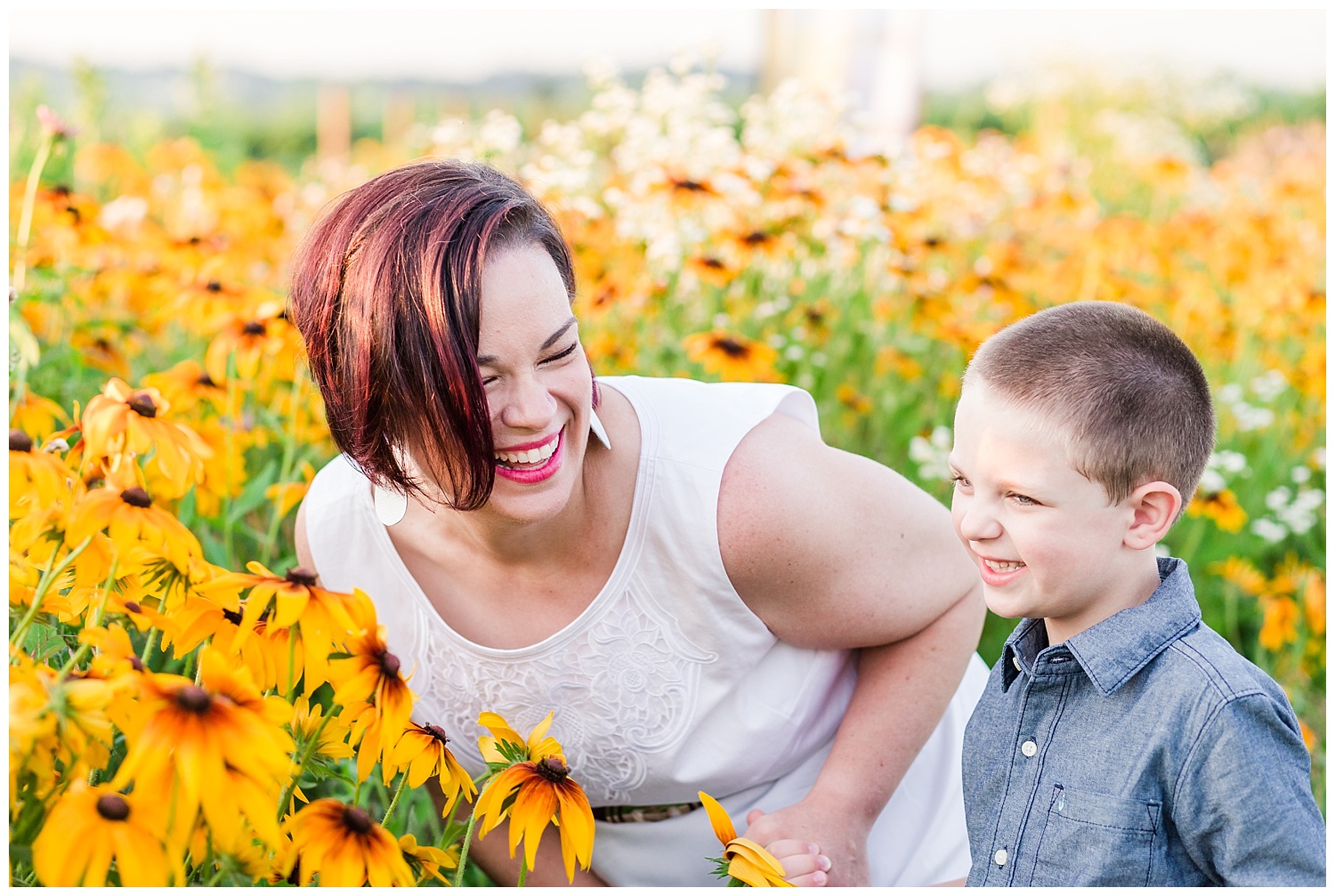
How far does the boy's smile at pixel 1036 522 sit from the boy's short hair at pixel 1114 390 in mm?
15

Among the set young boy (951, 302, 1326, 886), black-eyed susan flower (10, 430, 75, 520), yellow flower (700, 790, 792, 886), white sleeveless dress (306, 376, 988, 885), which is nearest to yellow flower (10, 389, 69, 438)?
white sleeveless dress (306, 376, 988, 885)

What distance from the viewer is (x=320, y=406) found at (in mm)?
1941

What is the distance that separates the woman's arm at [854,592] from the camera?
4.40ft

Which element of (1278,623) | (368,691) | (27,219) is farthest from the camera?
(1278,623)

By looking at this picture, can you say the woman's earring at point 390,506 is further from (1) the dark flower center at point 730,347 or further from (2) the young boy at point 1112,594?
(1) the dark flower center at point 730,347

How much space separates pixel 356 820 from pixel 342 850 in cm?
2

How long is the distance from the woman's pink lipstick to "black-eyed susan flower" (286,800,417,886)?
0.41m

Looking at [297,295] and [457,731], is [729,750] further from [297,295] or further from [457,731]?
[297,295]

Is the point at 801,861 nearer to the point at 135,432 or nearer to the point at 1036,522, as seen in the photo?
the point at 1036,522

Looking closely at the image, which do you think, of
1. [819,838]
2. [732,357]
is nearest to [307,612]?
[819,838]

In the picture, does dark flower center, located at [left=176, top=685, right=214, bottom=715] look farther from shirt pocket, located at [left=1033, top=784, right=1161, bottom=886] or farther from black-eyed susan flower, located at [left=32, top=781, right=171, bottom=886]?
shirt pocket, located at [left=1033, top=784, right=1161, bottom=886]

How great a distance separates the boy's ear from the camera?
39.1 inches

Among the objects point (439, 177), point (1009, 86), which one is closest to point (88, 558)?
point (439, 177)

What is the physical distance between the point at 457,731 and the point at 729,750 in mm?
362
